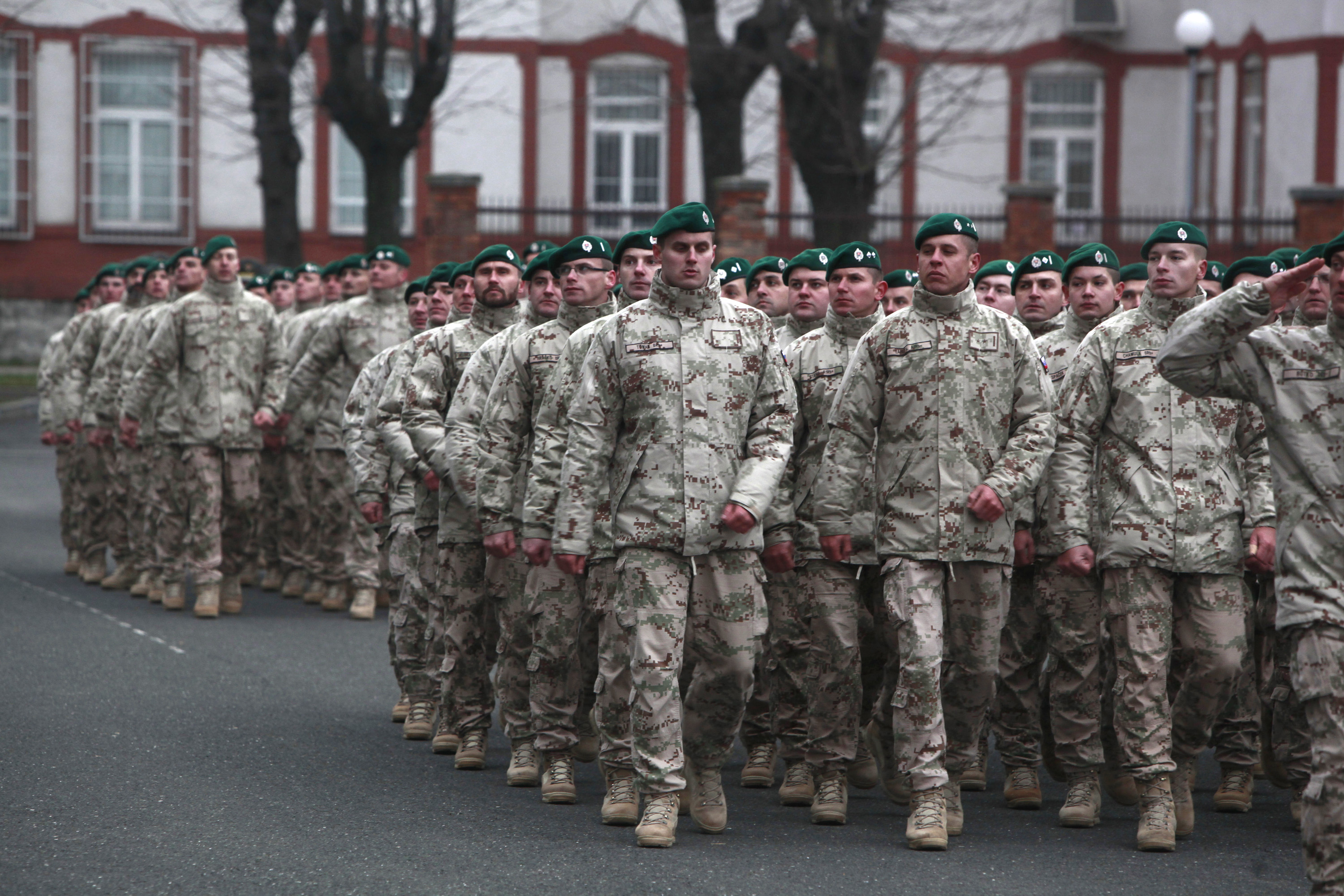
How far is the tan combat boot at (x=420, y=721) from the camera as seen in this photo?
9.48 m

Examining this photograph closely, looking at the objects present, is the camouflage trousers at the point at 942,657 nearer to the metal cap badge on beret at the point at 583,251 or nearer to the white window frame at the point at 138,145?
the metal cap badge on beret at the point at 583,251

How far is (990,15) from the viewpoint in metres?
33.5

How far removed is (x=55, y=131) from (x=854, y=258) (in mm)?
28071

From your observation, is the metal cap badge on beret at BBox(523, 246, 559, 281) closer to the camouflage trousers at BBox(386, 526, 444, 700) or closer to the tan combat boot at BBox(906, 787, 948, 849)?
the camouflage trousers at BBox(386, 526, 444, 700)

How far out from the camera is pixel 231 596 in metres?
14.0

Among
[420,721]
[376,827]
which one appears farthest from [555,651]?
[420,721]

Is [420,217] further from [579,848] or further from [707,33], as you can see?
[579,848]

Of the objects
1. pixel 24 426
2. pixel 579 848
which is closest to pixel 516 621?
pixel 579 848

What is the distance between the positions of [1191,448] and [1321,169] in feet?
81.4

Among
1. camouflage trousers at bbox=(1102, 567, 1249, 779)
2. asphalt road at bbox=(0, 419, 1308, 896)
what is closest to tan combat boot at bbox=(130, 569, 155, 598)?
asphalt road at bbox=(0, 419, 1308, 896)

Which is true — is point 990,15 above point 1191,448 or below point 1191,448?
above

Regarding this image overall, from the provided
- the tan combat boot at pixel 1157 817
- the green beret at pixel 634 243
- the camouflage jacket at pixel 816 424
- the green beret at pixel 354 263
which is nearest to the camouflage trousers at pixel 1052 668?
the tan combat boot at pixel 1157 817

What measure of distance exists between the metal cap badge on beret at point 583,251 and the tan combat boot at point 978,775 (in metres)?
2.73

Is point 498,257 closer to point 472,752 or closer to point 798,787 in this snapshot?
point 472,752
